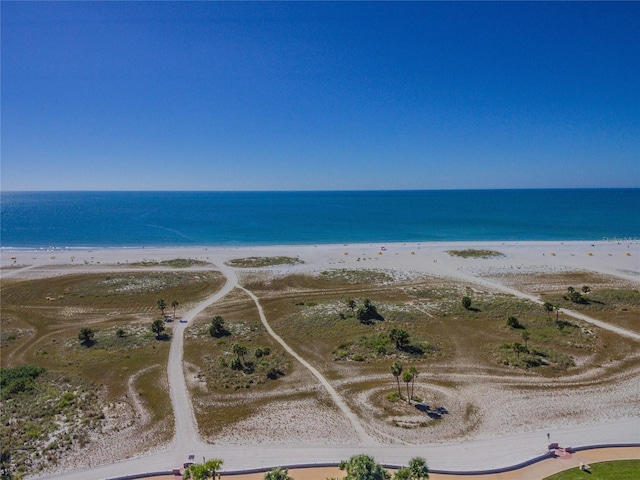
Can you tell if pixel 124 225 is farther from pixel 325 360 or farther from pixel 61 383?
pixel 325 360

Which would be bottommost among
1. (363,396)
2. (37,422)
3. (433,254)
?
(37,422)

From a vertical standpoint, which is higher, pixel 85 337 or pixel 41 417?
pixel 85 337

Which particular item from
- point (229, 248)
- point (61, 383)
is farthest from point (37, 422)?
point (229, 248)

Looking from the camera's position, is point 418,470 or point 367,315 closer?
point 418,470

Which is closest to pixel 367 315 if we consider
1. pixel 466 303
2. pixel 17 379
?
pixel 466 303

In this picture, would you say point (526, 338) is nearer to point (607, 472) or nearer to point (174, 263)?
point (607, 472)

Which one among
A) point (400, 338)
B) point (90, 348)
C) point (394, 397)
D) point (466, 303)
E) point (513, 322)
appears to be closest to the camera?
point (394, 397)
